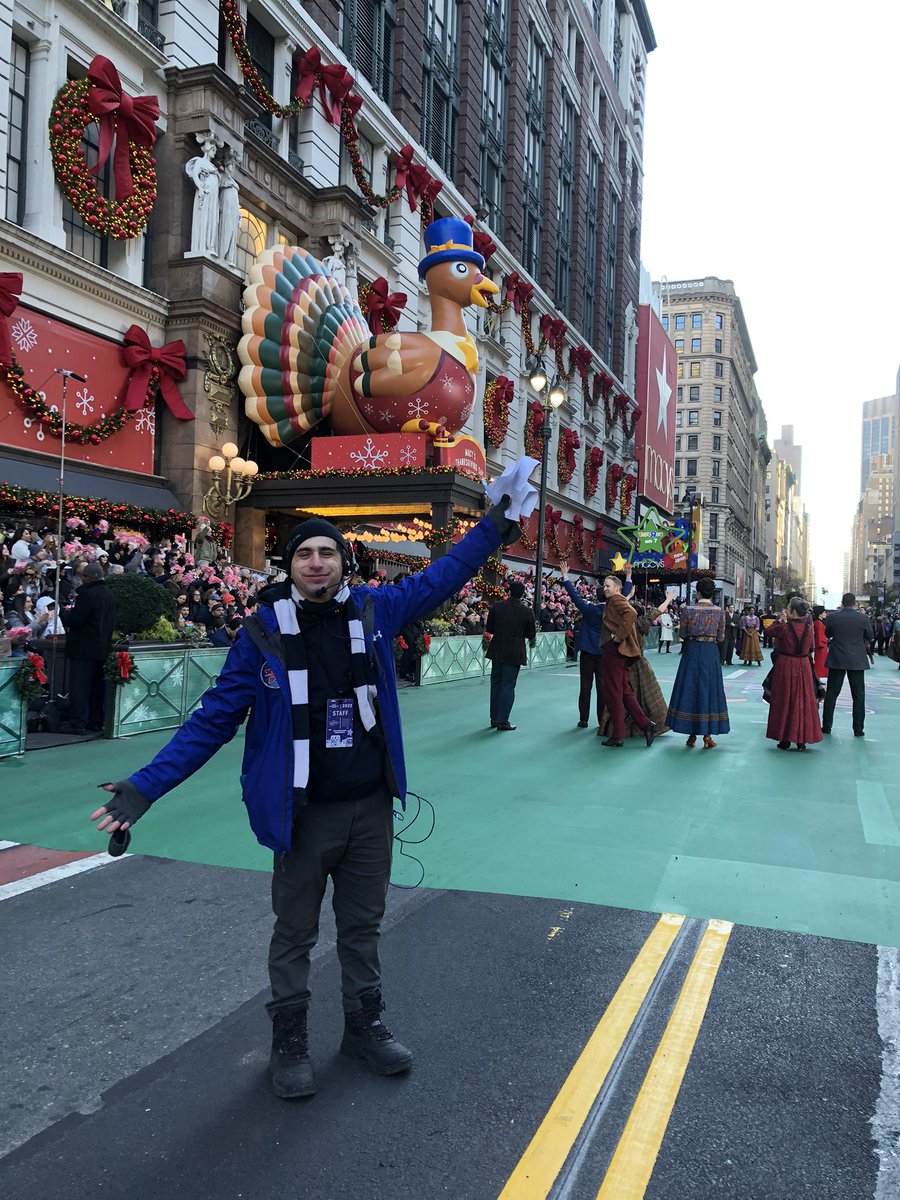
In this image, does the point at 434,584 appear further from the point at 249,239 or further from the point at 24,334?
the point at 249,239

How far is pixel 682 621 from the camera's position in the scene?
10.6 m

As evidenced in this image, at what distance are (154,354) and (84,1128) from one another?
1826 cm

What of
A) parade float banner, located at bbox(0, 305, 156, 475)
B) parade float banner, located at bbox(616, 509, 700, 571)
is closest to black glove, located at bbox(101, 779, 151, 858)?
parade float banner, located at bbox(0, 305, 156, 475)

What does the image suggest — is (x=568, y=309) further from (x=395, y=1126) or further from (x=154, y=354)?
(x=395, y=1126)

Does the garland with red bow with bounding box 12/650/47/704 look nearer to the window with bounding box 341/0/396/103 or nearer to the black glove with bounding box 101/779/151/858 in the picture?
the black glove with bounding box 101/779/151/858

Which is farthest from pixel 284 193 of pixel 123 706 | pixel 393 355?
pixel 123 706

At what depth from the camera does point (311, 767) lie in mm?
3094

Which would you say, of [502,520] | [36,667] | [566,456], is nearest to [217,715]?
[502,520]

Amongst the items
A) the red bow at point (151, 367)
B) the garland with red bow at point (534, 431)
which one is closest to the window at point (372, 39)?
the red bow at point (151, 367)

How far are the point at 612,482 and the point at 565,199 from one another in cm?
1539

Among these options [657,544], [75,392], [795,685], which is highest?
[75,392]

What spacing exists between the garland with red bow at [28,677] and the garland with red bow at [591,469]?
41178 millimetres

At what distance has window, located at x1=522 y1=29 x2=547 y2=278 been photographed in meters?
40.2

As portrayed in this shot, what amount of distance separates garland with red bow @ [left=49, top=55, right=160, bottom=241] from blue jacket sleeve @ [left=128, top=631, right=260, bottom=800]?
17.0 metres
